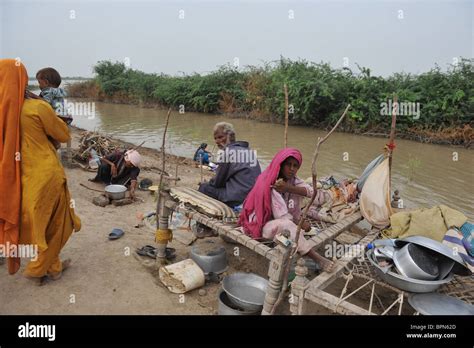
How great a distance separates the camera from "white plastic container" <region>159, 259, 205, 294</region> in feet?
9.87

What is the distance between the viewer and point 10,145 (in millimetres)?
2625

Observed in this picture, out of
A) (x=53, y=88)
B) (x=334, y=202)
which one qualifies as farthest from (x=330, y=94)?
(x=53, y=88)

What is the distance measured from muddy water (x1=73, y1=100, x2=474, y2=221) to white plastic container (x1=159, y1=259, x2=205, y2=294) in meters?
5.12

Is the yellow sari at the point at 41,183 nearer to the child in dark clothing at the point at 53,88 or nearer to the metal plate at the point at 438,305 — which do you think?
the child in dark clothing at the point at 53,88

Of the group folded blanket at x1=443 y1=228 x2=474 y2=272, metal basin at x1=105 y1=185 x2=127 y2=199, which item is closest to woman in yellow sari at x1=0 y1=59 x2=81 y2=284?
metal basin at x1=105 y1=185 x2=127 y2=199

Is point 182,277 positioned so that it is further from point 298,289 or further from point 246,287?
point 298,289

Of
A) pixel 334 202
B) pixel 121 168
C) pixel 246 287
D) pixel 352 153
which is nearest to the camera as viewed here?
pixel 246 287

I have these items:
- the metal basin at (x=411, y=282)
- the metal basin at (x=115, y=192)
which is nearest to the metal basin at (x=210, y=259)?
the metal basin at (x=411, y=282)

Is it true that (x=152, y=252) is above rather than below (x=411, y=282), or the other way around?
below

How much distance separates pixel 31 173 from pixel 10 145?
0.27 m

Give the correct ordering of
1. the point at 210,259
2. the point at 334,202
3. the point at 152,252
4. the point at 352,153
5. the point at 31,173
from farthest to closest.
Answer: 1. the point at 352,153
2. the point at 334,202
3. the point at 152,252
4. the point at 210,259
5. the point at 31,173

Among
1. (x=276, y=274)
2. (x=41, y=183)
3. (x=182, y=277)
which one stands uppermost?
(x=41, y=183)

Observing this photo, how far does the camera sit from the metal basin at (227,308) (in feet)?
8.39
